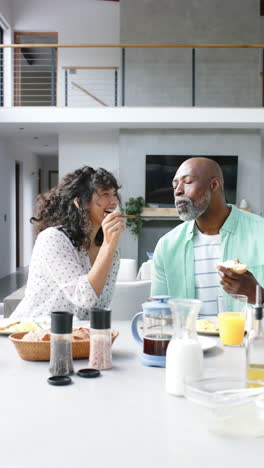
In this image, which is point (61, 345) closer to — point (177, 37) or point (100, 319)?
point (100, 319)

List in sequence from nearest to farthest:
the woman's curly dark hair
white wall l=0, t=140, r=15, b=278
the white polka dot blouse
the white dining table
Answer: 1. the white dining table
2. the white polka dot blouse
3. the woman's curly dark hair
4. white wall l=0, t=140, r=15, b=278

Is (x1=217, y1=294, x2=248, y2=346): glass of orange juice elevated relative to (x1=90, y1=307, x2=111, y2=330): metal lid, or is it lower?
lower

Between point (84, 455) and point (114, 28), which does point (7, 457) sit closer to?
point (84, 455)

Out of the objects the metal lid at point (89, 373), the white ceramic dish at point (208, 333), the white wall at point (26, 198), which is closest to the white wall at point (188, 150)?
the white wall at point (26, 198)

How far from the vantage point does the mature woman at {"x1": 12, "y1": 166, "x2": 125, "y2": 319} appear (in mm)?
2043

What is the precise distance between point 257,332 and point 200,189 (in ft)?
4.14

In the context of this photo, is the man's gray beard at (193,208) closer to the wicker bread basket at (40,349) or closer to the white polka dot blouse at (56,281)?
the white polka dot blouse at (56,281)

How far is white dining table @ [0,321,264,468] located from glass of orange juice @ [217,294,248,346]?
0.74 ft

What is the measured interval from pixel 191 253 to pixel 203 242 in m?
0.08

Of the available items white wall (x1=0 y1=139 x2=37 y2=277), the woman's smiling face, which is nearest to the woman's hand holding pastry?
the woman's smiling face

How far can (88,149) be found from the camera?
9.89 m

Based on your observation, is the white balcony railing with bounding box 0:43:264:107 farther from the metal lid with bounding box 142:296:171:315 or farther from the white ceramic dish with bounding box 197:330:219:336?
the metal lid with bounding box 142:296:171:315

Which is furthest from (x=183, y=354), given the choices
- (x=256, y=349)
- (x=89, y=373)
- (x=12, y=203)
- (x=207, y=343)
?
(x=12, y=203)

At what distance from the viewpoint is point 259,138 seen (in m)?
9.48
